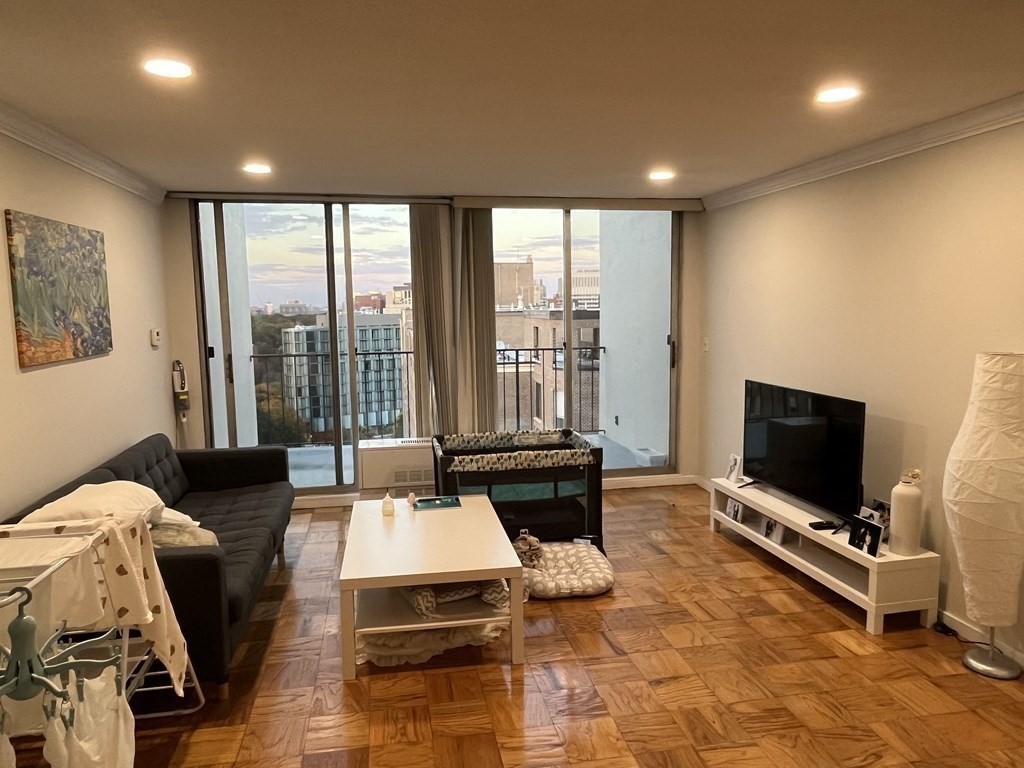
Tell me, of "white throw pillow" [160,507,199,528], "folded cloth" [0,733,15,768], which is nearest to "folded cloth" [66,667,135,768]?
"folded cloth" [0,733,15,768]

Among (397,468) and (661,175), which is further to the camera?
(397,468)

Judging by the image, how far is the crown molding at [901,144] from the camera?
277 cm

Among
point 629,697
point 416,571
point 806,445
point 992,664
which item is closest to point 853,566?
point 806,445

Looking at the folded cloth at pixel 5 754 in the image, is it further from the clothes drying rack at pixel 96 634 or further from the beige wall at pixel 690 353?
the beige wall at pixel 690 353

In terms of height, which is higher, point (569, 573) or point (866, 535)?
point (866, 535)

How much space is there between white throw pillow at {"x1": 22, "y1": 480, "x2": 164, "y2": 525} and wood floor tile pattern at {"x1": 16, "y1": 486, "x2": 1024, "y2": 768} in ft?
2.49

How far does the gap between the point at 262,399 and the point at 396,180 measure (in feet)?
6.54

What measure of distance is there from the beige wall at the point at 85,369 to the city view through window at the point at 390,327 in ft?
1.91

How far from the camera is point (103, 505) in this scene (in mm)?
2510

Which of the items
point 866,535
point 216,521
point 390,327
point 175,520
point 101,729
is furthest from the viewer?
point 390,327

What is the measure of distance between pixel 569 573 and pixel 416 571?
3.69 feet

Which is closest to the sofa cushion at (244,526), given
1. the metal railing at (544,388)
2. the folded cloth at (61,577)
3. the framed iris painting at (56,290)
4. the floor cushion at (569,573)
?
the folded cloth at (61,577)

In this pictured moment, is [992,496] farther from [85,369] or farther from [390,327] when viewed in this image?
[85,369]

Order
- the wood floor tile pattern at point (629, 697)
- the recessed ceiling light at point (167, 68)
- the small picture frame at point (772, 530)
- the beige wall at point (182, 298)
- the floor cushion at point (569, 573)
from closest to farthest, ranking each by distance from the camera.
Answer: the recessed ceiling light at point (167, 68), the wood floor tile pattern at point (629, 697), the floor cushion at point (569, 573), the small picture frame at point (772, 530), the beige wall at point (182, 298)
